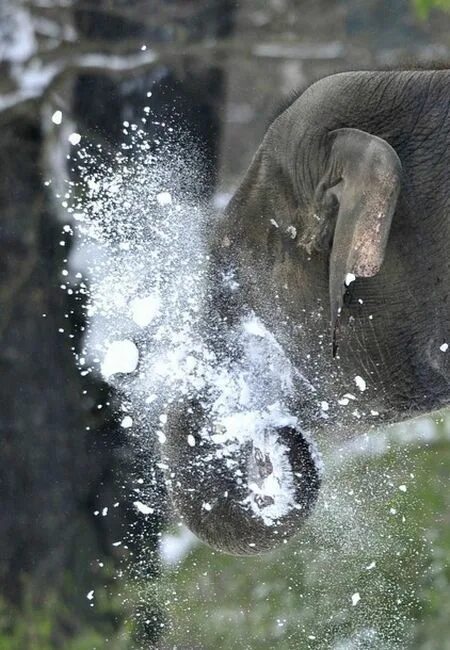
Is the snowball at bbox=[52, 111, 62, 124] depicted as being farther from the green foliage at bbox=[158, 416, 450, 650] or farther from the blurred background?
the green foliage at bbox=[158, 416, 450, 650]

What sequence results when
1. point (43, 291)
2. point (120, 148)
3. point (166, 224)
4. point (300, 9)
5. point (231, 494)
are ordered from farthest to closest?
point (300, 9)
point (43, 291)
point (120, 148)
point (166, 224)
point (231, 494)

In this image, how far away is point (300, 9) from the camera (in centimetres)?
315

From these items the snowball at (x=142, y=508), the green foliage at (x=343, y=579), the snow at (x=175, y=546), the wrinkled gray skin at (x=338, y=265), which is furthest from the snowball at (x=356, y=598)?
the wrinkled gray skin at (x=338, y=265)

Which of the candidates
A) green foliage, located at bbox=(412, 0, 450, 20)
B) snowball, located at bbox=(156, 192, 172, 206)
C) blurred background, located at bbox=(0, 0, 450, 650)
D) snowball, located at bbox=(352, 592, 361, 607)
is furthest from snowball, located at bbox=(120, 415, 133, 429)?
green foliage, located at bbox=(412, 0, 450, 20)

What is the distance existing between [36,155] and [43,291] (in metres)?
0.38

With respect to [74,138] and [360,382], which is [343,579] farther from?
[74,138]

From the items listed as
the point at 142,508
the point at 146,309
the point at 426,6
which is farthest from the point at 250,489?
the point at 426,6

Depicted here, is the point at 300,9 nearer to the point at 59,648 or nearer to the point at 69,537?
the point at 69,537

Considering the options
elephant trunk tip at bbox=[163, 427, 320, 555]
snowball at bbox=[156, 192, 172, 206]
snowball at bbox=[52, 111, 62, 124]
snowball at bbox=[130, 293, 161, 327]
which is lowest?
elephant trunk tip at bbox=[163, 427, 320, 555]

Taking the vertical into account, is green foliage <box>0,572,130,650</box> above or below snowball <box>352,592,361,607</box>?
above

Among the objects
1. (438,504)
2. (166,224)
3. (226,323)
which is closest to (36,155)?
(166,224)

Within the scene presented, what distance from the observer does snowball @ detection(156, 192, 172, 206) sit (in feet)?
8.04

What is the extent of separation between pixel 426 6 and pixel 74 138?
108cm

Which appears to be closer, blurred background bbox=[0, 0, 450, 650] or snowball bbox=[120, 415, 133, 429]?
snowball bbox=[120, 415, 133, 429]
